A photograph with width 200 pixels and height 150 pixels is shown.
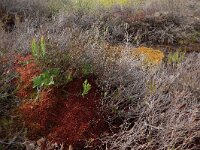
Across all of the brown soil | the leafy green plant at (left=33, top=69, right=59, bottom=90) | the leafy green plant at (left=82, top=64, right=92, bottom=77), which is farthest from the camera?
the leafy green plant at (left=82, top=64, right=92, bottom=77)

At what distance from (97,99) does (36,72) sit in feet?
2.34

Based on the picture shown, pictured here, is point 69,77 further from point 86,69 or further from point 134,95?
point 134,95

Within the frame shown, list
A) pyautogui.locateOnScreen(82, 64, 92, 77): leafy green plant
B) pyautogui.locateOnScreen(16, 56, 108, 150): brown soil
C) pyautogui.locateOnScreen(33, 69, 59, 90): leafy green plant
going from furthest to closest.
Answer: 1. pyautogui.locateOnScreen(82, 64, 92, 77): leafy green plant
2. pyautogui.locateOnScreen(33, 69, 59, 90): leafy green plant
3. pyautogui.locateOnScreen(16, 56, 108, 150): brown soil

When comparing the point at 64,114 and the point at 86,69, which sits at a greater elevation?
the point at 86,69

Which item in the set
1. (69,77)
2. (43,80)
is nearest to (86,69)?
(69,77)

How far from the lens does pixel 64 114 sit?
328 centimetres

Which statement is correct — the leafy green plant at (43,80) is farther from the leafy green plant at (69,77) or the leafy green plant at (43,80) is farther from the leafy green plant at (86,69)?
the leafy green plant at (86,69)

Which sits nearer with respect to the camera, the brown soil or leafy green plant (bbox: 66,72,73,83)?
the brown soil

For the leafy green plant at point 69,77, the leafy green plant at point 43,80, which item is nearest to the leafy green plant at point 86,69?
the leafy green plant at point 69,77

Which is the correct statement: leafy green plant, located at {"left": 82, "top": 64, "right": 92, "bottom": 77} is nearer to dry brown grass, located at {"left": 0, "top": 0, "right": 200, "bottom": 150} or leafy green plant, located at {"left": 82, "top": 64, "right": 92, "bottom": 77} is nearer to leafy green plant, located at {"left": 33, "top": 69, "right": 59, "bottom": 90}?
dry brown grass, located at {"left": 0, "top": 0, "right": 200, "bottom": 150}

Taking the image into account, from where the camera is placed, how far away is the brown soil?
3.09m

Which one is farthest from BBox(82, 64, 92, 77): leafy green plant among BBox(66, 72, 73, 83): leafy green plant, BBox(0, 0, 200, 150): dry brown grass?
BBox(66, 72, 73, 83): leafy green plant

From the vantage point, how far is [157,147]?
3.18m

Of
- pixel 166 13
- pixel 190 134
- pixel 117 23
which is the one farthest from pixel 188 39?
pixel 190 134
